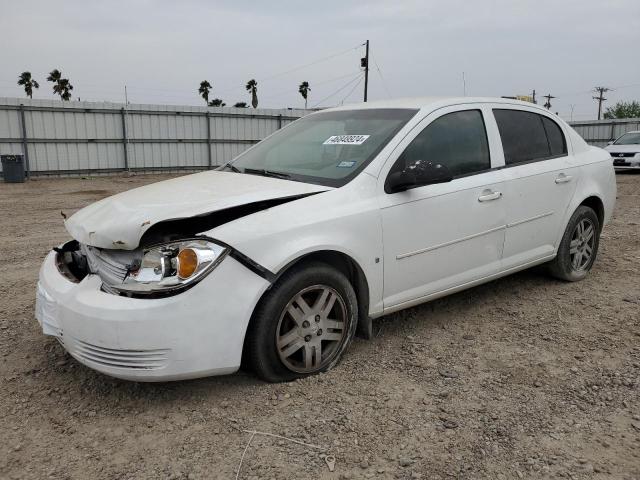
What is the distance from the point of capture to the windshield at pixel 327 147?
349 cm

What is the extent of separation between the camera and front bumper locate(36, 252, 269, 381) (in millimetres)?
2633

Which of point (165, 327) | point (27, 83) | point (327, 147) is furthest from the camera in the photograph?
point (27, 83)

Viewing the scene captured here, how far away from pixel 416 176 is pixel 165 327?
1.67m

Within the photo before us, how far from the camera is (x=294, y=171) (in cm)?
370

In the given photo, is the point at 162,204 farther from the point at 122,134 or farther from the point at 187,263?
the point at 122,134

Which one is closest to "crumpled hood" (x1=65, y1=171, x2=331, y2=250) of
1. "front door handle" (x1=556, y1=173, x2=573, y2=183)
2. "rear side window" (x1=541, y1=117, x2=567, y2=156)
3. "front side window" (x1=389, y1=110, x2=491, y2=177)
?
"front side window" (x1=389, y1=110, x2=491, y2=177)

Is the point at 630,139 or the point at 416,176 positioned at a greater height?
the point at 630,139

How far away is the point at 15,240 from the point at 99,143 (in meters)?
11.5

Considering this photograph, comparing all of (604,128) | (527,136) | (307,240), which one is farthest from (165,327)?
(604,128)

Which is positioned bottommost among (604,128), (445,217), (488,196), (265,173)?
(445,217)

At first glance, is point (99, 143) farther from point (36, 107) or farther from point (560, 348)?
point (560, 348)

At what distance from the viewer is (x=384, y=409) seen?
287 centimetres

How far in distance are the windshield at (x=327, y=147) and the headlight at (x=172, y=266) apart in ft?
3.08

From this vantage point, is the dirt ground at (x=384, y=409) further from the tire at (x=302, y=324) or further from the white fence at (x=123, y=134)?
the white fence at (x=123, y=134)
